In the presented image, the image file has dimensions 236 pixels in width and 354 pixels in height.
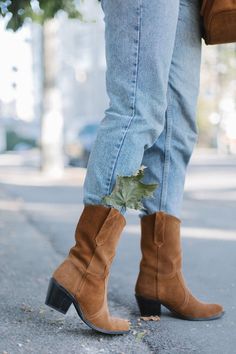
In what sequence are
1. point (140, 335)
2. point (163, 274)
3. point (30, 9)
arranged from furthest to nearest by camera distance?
1. point (30, 9)
2. point (163, 274)
3. point (140, 335)

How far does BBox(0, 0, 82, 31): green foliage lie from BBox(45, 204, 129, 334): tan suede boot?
1604 mm

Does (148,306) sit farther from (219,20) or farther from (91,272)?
(219,20)

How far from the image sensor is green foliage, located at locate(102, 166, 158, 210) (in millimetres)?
1853

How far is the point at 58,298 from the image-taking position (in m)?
1.88

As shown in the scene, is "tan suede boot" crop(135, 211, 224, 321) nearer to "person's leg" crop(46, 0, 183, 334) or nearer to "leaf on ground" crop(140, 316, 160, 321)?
"leaf on ground" crop(140, 316, 160, 321)

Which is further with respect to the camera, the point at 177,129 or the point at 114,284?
the point at 114,284

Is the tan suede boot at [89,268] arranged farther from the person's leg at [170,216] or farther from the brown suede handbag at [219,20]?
the brown suede handbag at [219,20]

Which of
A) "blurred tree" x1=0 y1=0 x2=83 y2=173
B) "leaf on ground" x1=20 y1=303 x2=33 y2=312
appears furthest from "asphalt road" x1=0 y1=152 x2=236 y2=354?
"blurred tree" x1=0 y1=0 x2=83 y2=173

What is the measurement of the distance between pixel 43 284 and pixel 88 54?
4878cm

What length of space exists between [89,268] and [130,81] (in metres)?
0.54

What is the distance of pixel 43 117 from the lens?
11250mm

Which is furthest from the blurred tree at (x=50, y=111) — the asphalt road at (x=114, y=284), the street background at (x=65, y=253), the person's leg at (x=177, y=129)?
the person's leg at (x=177, y=129)

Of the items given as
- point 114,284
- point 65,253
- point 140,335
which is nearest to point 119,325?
point 140,335

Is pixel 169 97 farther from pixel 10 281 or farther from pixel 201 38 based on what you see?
pixel 10 281
